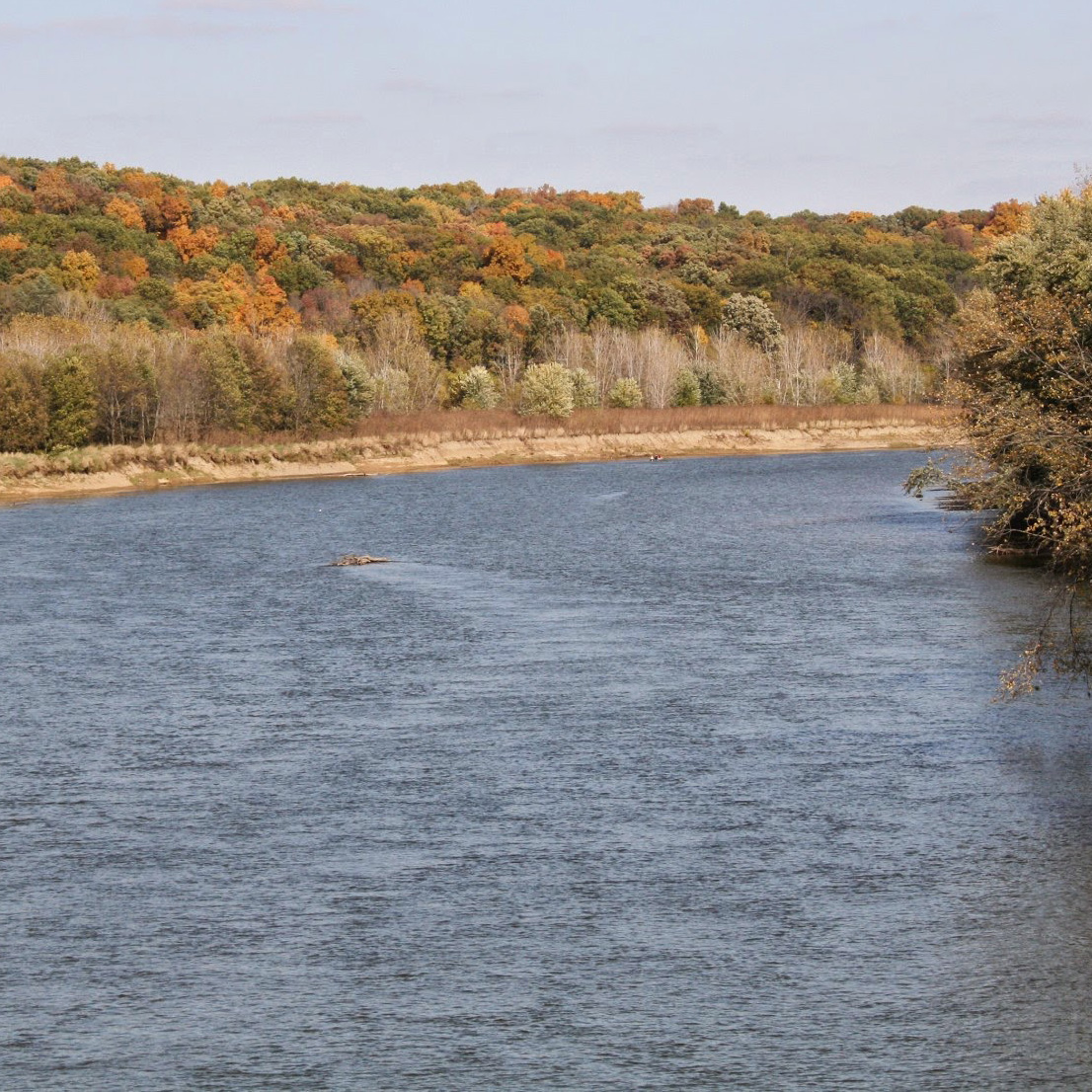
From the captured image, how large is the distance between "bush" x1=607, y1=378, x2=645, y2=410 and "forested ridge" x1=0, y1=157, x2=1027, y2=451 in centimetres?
11

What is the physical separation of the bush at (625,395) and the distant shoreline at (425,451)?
7976mm

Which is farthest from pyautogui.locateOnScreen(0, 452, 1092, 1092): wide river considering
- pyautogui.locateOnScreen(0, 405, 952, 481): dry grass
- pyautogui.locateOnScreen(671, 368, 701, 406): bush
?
pyautogui.locateOnScreen(671, 368, 701, 406): bush

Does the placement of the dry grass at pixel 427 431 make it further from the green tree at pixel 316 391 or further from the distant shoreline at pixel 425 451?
the green tree at pixel 316 391

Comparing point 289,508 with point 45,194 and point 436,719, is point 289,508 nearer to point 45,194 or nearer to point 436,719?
point 436,719

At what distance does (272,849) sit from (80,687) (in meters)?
10.9

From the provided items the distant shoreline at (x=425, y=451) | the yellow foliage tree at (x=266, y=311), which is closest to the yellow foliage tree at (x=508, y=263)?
the yellow foliage tree at (x=266, y=311)

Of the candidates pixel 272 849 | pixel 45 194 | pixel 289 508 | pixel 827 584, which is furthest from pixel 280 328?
pixel 272 849

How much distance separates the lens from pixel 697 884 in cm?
1861

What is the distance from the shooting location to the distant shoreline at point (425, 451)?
246ft

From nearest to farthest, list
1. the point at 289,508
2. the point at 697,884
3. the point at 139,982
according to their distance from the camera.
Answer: the point at 139,982 → the point at 697,884 → the point at 289,508

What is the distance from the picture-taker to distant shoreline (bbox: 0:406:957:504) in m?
74.9

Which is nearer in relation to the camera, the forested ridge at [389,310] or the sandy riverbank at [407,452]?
the sandy riverbank at [407,452]

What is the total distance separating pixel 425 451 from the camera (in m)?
91.7

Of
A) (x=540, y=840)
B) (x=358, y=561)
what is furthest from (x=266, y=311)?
(x=540, y=840)
